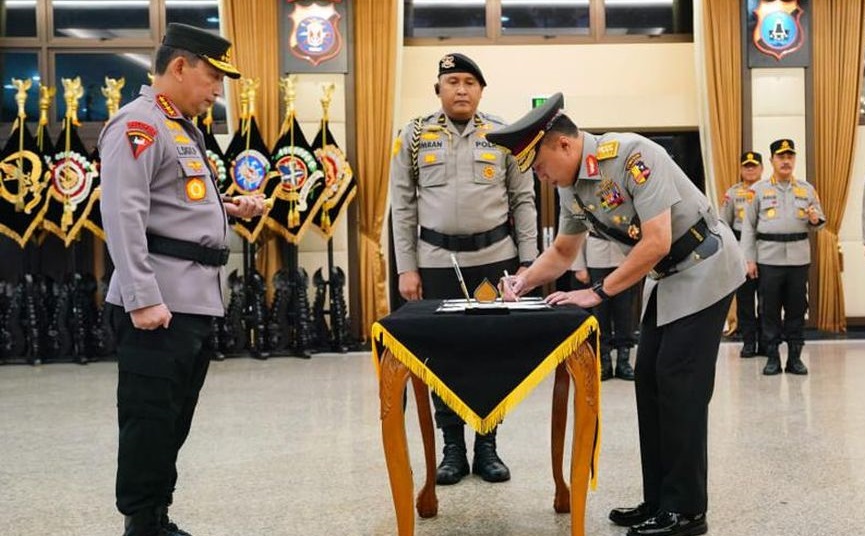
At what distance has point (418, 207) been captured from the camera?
3.39m

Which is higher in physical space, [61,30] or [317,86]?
[61,30]

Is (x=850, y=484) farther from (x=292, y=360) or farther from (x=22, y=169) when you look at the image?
(x=22, y=169)

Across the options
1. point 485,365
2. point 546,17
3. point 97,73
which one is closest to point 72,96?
point 97,73

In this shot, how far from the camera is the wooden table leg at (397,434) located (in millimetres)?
2344

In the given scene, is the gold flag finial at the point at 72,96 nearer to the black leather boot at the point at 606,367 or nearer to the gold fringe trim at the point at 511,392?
the black leather boot at the point at 606,367

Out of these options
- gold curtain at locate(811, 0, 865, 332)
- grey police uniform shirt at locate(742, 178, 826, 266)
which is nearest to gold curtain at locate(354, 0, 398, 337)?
grey police uniform shirt at locate(742, 178, 826, 266)

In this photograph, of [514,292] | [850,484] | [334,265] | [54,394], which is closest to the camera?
[514,292]

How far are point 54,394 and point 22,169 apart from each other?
2.06 meters

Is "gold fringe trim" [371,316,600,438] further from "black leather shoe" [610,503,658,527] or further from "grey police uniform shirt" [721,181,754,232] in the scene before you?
"grey police uniform shirt" [721,181,754,232]

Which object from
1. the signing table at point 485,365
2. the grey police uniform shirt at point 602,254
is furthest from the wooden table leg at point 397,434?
the grey police uniform shirt at point 602,254

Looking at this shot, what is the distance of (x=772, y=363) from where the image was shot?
5.65 m

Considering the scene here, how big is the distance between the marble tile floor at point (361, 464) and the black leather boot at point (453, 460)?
0.05 meters

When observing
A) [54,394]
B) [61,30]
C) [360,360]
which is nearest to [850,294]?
[360,360]

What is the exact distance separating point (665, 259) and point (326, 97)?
5.00 meters
